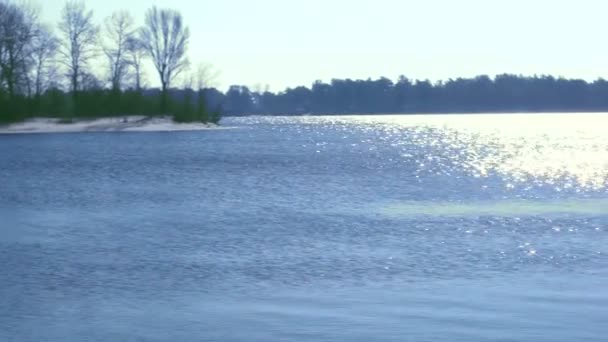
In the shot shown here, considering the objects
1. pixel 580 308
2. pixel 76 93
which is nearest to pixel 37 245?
pixel 580 308

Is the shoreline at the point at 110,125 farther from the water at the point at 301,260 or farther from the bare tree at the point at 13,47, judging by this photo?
the water at the point at 301,260

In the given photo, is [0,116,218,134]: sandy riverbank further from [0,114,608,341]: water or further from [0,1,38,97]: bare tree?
[0,114,608,341]: water

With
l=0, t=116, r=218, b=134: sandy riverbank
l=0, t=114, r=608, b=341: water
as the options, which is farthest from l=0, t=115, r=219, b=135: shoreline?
l=0, t=114, r=608, b=341: water

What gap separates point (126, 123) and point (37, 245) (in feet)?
285

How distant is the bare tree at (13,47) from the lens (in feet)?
303

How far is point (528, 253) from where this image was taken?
21406 millimetres

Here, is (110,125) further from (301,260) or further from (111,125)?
(301,260)

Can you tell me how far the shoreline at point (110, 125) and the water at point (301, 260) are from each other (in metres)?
58.1

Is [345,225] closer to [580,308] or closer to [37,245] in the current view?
[37,245]

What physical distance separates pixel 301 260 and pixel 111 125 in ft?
299

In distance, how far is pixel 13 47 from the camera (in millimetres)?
92438

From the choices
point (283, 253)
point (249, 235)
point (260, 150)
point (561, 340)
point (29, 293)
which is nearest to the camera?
point (561, 340)

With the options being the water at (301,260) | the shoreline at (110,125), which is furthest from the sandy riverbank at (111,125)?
the water at (301,260)

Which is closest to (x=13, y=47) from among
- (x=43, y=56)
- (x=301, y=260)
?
(x=43, y=56)
